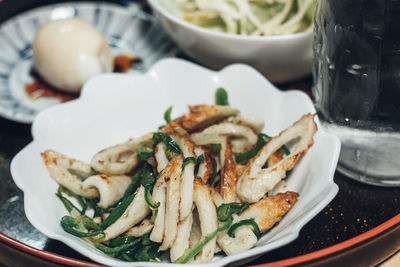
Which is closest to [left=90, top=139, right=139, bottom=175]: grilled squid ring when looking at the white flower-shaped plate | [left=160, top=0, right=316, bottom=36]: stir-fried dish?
the white flower-shaped plate

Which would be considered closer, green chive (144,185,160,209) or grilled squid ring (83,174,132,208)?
green chive (144,185,160,209)

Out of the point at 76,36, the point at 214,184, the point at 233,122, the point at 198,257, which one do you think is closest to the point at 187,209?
the point at 198,257

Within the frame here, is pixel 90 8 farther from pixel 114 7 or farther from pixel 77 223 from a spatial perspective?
pixel 77 223

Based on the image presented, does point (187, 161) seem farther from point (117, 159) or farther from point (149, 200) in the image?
point (117, 159)

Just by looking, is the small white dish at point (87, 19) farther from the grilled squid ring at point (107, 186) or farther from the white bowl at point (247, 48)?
the grilled squid ring at point (107, 186)

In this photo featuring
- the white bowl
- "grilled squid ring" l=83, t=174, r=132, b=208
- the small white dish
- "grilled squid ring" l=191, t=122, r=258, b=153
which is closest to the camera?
"grilled squid ring" l=83, t=174, r=132, b=208

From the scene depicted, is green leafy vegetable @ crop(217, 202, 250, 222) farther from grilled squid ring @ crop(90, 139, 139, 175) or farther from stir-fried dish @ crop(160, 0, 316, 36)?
stir-fried dish @ crop(160, 0, 316, 36)
